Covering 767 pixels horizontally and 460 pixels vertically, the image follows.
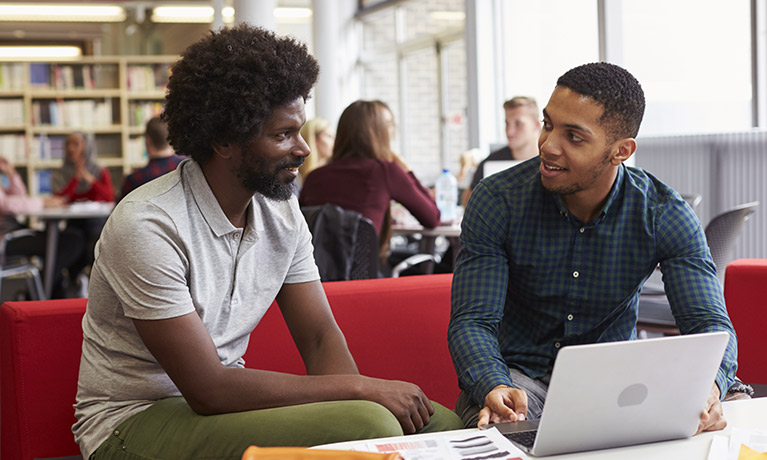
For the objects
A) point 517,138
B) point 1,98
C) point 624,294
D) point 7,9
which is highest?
point 7,9

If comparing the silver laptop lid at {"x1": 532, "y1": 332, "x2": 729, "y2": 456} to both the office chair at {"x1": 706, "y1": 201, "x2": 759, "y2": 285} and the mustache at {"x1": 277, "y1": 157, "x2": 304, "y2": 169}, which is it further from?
the office chair at {"x1": 706, "y1": 201, "x2": 759, "y2": 285}

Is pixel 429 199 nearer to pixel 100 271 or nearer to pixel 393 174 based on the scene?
pixel 393 174

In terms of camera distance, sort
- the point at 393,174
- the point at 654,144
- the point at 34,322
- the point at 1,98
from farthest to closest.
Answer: the point at 1,98
the point at 654,144
the point at 393,174
the point at 34,322

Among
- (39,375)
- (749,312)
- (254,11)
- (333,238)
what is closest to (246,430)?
(39,375)

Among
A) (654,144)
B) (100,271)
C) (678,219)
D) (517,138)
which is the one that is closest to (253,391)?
(100,271)

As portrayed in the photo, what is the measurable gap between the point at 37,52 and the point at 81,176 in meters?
3.45

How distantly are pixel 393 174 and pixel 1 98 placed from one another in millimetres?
6561

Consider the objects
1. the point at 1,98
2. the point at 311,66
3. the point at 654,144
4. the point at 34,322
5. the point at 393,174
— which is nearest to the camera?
the point at 311,66

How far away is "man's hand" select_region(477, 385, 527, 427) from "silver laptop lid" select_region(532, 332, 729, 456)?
24 centimetres

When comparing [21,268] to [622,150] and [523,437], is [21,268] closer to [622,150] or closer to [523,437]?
[622,150]

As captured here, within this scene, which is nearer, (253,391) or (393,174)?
(253,391)

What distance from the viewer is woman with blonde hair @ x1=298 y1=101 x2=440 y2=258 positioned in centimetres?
367

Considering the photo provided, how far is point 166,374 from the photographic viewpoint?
149 centimetres

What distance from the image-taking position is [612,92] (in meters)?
1.59
